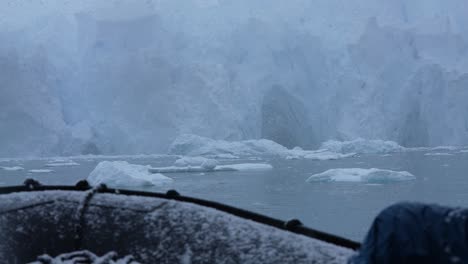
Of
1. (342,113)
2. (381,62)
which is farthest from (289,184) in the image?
(381,62)

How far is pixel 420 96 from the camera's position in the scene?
106ft

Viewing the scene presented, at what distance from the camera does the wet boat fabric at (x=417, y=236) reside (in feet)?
2.83

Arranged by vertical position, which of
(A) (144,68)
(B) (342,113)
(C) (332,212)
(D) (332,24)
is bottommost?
(C) (332,212)

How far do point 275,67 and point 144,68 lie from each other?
8.56m

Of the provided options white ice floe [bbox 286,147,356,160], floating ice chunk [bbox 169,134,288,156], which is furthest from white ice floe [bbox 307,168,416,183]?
floating ice chunk [bbox 169,134,288,156]

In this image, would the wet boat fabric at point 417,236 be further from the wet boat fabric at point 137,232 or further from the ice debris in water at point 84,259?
the ice debris in water at point 84,259

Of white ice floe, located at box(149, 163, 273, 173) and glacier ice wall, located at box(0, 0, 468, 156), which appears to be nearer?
white ice floe, located at box(149, 163, 273, 173)

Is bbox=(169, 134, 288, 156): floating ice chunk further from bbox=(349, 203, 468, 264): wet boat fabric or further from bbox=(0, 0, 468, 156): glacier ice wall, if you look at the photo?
bbox=(349, 203, 468, 264): wet boat fabric

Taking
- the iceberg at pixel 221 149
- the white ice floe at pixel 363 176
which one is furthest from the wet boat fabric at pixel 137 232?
the iceberg at pixel 221 149

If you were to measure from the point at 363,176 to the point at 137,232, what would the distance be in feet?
47.6

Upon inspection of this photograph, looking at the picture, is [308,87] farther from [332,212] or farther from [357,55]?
[332,212]

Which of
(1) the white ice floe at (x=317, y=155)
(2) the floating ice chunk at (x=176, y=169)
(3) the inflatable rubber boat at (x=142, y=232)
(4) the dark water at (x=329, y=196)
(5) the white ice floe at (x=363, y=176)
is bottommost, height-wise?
(4) the dark water at (x=329, y=196)

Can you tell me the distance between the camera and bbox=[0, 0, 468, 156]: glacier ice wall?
31297 millimetres

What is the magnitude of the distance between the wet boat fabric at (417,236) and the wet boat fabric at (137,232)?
1.63 ft
